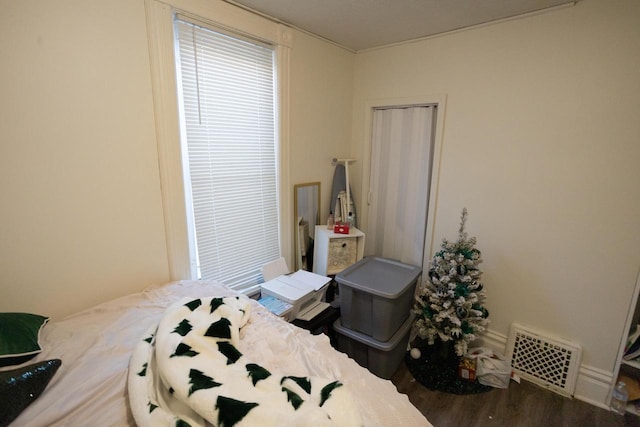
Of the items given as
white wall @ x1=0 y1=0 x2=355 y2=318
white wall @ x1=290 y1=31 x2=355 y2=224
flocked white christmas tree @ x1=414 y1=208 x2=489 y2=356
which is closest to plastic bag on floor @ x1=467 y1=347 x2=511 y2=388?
flocked white christmas tree @ x1=414 y1=208 x2=489 y2=356

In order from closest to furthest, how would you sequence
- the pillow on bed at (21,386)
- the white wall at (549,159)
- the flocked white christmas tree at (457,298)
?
the pillow on bed at (21,386) → the white wall at (549,159) → the flocked white christmas tree at (457,298)

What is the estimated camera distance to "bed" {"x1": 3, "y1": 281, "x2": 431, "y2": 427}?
855 millimetres

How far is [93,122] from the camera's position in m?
1.34

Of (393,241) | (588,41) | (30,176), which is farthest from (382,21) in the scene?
(30,176)

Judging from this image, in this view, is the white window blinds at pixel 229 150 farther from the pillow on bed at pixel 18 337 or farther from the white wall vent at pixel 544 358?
the white wall vent at pixel 544 358

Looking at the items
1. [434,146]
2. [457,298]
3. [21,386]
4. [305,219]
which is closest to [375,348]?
[457,298]

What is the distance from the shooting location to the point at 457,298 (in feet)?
6.54

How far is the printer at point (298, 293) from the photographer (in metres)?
1.87

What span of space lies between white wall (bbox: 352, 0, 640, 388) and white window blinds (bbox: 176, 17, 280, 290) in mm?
1336

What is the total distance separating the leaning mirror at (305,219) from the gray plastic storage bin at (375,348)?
2.07 feet

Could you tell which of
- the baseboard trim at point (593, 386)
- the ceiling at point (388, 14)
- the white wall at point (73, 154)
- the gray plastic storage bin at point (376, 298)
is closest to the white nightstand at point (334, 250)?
the gray plastic storage bin at point (376, 298)

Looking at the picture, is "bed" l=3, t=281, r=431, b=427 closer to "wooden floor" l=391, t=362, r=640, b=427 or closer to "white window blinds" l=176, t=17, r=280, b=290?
"white window blinds" l=176, t=17, r=280, b=290

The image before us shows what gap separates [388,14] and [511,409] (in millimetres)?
2704

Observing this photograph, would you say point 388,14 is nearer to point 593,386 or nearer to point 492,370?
point 492,370
